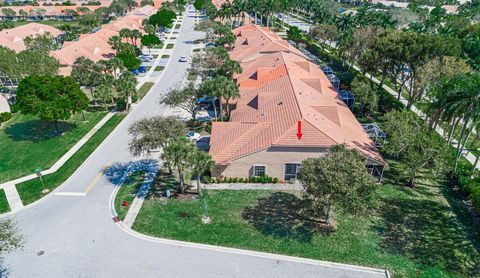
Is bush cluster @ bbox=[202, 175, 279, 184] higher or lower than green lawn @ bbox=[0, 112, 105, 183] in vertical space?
higher

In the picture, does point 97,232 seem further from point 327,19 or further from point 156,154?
point 327,19

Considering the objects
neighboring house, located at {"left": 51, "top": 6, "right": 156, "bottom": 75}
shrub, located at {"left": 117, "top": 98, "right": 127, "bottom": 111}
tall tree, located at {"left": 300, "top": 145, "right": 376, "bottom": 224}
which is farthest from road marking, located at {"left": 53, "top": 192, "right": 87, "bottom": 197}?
neighboring house, located at {"left": 51, "top": 6, "right": 156, "bottom": 75}

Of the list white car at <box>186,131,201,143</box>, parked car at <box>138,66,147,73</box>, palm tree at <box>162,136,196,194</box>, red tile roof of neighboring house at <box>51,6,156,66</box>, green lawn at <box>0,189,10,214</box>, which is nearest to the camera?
palm tree at <box>162,136,196,194</box>

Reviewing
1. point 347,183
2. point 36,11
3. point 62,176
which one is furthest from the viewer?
point 36,11

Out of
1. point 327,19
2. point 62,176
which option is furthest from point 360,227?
point 327,19

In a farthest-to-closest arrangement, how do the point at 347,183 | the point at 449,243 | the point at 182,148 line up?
the point at 182,148
the point at 449,243
the point at 347,183

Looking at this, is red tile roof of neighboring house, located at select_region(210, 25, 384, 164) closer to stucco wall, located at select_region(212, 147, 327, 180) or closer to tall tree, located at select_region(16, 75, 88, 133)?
stucco wall, located at select_region(212, 147, 327, 180)
